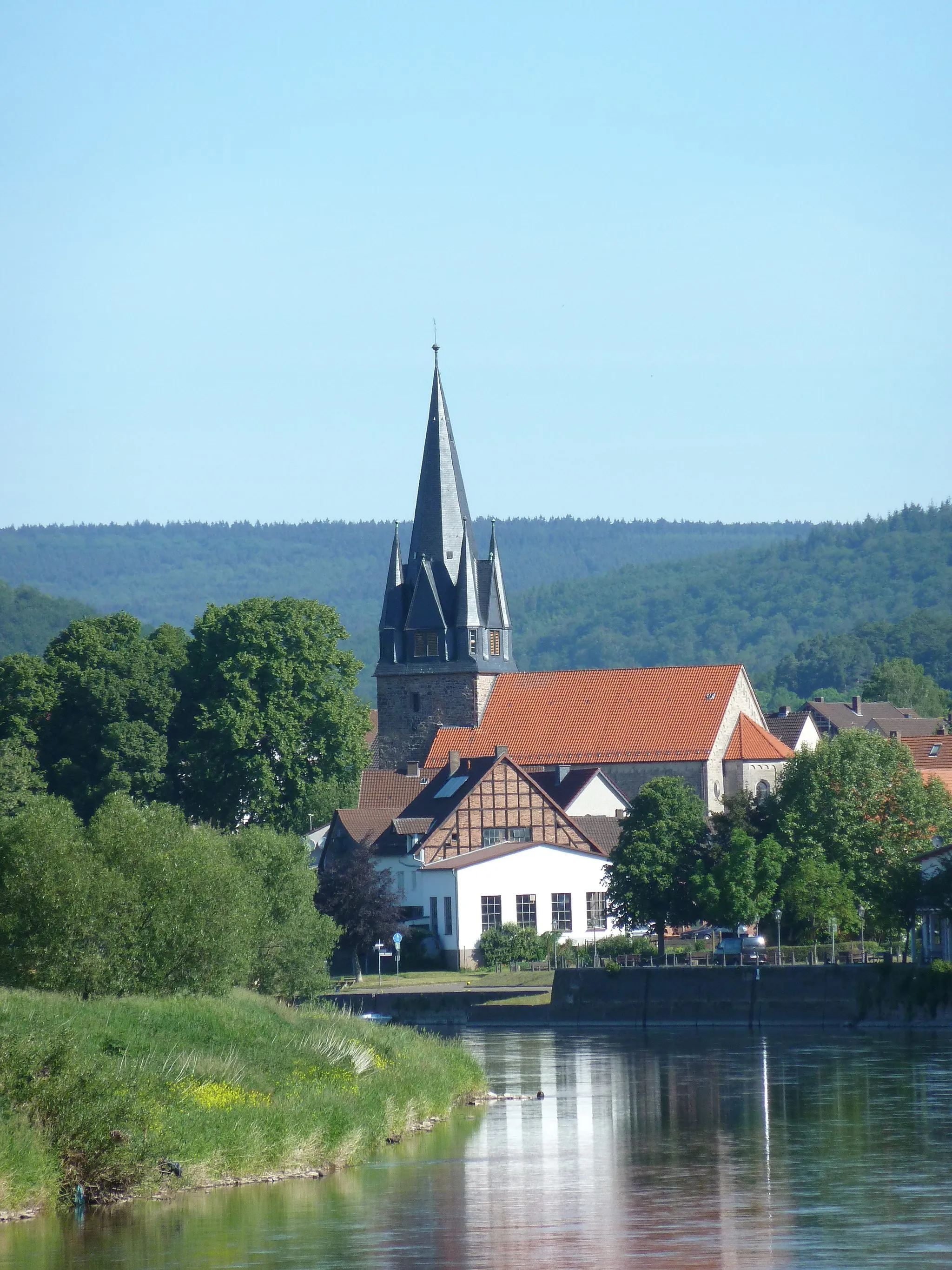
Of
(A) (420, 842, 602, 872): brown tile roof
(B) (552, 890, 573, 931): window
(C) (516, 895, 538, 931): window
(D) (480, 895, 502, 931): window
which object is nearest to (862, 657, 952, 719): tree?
(A) (420, 842, 602, 872): brown tile roof

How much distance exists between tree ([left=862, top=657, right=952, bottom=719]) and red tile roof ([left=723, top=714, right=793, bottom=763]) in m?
90.8

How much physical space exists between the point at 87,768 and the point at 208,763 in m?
4.59

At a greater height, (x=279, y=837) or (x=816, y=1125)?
(x=279, y=837)

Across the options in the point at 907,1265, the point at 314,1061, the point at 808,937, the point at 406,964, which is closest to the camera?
Answer: the point at 907,1265

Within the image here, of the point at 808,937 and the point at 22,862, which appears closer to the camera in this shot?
the point at 22,862

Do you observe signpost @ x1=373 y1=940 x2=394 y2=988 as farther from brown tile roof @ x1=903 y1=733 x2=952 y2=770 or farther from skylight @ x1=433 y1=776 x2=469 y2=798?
brown tile roof @ x1=903 y1=733 x2=952 y2=770

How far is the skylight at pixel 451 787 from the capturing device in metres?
84.2

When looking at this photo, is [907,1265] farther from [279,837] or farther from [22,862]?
[279,837]

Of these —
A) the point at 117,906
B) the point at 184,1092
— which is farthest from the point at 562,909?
the point at 184,1092

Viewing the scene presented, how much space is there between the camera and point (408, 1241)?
2456 centimetres

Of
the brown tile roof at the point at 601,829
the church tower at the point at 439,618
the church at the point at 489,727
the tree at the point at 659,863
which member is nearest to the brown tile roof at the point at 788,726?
the church at the point at 489,727

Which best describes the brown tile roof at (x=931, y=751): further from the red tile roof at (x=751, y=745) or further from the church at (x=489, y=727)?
the church at (x=489, y=727)

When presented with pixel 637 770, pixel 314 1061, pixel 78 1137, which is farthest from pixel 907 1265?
pixel 637 770

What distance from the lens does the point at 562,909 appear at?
77.9 m
